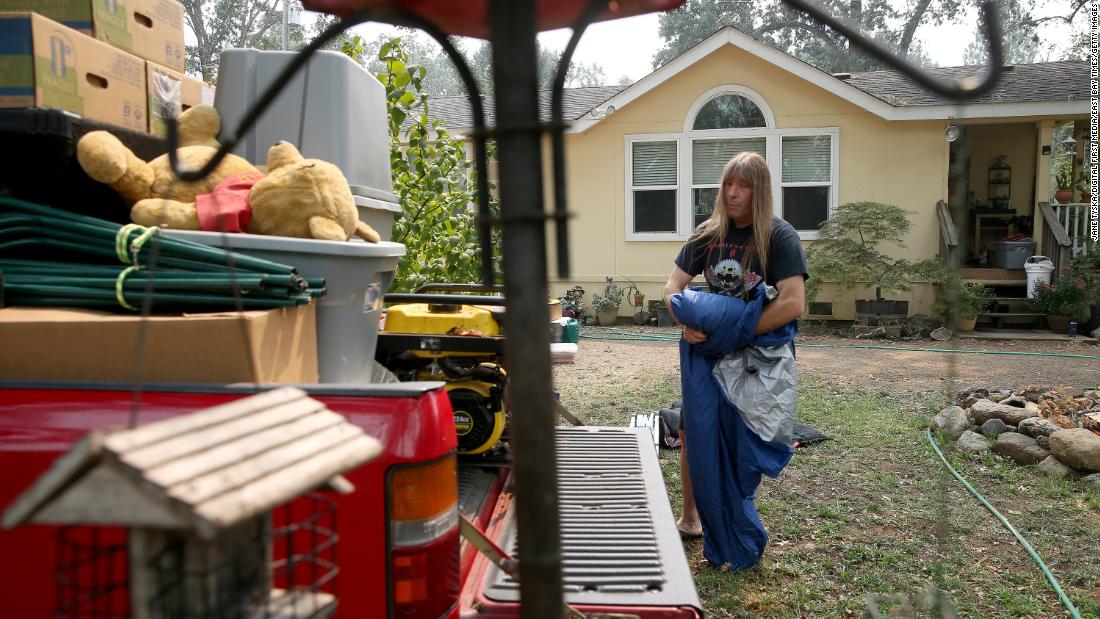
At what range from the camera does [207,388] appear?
66.7 inches

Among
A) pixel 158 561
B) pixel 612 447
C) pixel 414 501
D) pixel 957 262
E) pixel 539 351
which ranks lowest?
pixel 612 447

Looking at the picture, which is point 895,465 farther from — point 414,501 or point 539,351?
point 539,351

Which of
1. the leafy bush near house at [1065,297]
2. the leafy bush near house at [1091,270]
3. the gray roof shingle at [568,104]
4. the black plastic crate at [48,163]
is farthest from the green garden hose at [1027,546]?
the gray roof shingle at [568,104]

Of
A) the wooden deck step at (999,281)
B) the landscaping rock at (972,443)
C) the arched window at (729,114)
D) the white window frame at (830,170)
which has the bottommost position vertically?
the landscaping rock at (972,443)

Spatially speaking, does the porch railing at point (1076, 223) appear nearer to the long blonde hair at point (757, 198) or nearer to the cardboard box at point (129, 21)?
the long blonde hair at point (757, 198)

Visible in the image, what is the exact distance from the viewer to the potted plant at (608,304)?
13781 mm

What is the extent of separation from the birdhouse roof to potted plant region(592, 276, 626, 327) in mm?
12791

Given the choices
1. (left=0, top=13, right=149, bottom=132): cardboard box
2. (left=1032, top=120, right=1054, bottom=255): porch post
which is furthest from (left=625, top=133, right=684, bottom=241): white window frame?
(left=0, top=13, right=149, bottom=132): cardboard box

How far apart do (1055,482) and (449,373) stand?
3.98 meters

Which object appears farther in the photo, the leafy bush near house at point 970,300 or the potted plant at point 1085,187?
the potted plant at point 1085,187

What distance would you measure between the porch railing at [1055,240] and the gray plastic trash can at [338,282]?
1305 cm

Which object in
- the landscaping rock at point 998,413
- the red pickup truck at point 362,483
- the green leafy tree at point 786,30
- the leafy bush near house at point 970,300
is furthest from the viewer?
the green leafy tree at point 786,30

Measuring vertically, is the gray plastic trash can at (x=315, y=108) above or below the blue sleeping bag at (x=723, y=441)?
above

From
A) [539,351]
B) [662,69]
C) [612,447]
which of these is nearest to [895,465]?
[612,447]
